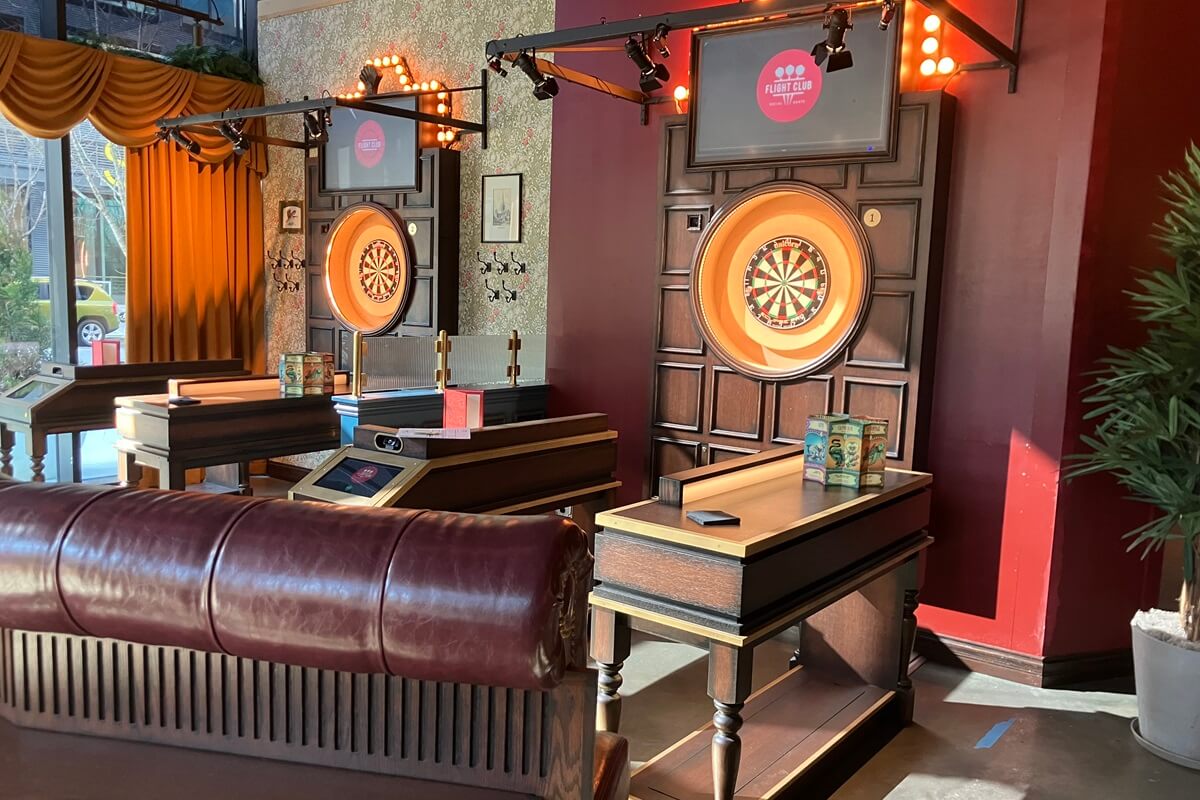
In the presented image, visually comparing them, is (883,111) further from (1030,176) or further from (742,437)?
(742,437)

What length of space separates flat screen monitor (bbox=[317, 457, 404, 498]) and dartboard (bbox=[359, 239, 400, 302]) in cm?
280

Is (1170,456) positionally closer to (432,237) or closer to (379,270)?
(432,237)

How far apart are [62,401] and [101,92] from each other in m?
2.19

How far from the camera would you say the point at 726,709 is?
2383 mm

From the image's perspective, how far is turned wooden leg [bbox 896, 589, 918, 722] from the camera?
127 inches

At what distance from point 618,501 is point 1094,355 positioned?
7.77 feet

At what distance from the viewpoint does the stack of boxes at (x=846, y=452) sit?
3.02m

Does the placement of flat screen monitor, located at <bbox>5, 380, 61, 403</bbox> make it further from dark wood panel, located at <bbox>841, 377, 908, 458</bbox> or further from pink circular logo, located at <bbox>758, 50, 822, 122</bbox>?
dark wood panel, located at <bbox>841, 377, 908, 458</bbox>

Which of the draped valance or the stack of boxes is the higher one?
the draped valance

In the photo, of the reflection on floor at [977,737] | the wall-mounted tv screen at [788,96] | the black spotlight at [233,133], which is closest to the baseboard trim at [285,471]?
the black spotlight at [233,133]

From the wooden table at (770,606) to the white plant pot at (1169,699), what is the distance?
827 mm

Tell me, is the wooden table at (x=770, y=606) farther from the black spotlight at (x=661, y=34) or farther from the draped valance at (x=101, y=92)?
the draped valance at (x=101, y=92)

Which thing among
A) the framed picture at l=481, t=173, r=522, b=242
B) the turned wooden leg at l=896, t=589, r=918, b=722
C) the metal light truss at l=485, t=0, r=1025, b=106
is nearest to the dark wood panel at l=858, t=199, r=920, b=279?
the metal light truss at l=485, t=0, r=1025, b=106

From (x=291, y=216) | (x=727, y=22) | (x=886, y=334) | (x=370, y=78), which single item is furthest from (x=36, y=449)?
(x=886, y=334)
